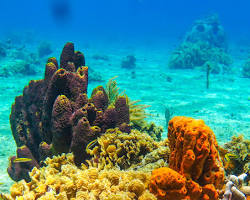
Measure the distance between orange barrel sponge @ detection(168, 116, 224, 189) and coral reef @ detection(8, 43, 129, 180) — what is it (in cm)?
177

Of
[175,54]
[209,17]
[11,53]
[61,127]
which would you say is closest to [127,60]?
[175,54]

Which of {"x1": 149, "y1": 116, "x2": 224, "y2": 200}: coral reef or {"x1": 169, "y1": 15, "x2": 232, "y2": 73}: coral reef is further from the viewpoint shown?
{"x1": 169, "y1": 15, "x2": 232, "y2": 73}: coral reef

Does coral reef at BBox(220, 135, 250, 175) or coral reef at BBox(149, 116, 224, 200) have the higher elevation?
coral reef at BBox(149, 116, 224, 200)

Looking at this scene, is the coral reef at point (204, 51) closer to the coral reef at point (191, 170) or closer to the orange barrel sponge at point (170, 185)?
the coral reef at point (191, 170)

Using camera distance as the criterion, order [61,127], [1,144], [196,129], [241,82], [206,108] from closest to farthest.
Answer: [196,129]
[61,127]
[1,144]
[206,108]
[241,82]

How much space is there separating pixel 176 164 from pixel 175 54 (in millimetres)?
22095

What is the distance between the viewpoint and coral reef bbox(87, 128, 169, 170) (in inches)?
129

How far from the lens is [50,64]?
4.61 m

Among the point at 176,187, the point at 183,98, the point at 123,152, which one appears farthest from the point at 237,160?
the point at 183,98

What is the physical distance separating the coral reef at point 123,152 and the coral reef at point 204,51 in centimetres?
1859

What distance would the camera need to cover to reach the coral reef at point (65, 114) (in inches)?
146

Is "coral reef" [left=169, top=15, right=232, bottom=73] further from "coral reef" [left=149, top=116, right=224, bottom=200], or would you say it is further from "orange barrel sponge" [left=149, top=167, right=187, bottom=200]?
"orange barrel sponge" [left=149, top=167, right=187, bottom=200]

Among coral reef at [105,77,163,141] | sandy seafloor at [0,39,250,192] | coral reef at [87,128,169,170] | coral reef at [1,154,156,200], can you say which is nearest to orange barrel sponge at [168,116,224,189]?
coral reef at [1,154,156,200]

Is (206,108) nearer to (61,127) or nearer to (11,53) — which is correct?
(61,127)
